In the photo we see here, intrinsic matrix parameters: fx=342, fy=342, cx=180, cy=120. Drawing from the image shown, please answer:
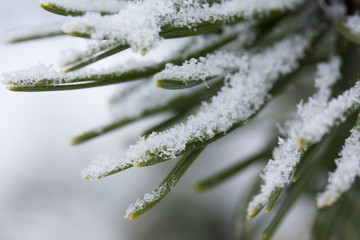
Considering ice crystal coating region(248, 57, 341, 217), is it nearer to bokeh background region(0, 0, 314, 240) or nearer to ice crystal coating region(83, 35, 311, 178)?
ice crystal coating region(83, 35, 311, 178)

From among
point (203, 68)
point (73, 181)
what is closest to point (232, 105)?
point (203, 68)

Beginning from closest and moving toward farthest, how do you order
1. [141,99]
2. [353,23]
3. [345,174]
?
[345,174], [353,23], [141,99]

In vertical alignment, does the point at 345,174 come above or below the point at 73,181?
above

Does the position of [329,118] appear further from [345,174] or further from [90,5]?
[90,5]

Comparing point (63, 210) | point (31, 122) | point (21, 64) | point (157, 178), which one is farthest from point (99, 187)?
point (21, 64)

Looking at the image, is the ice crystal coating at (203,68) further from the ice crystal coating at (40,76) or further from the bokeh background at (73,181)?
the bokeh background at (73,181)

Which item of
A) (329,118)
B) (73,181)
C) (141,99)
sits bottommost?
(73,181)

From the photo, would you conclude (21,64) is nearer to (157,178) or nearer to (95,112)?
(95,112)
